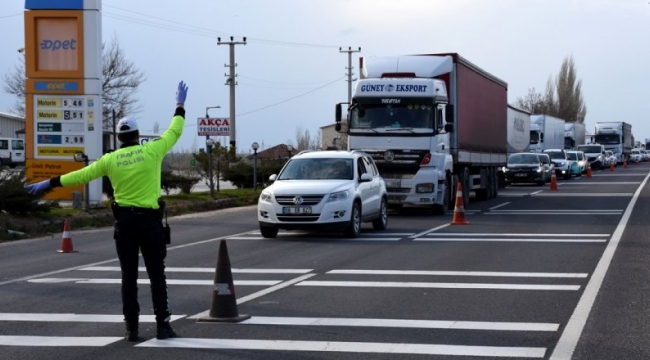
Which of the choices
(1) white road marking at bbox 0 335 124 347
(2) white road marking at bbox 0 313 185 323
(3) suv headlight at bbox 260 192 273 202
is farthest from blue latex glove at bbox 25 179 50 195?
(3) suv headlight at bbox 260 192 273 202

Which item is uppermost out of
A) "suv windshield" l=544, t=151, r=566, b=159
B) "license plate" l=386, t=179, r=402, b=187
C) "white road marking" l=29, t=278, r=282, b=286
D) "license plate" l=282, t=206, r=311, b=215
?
"suv windshield" l=544, t=151, r=566, b=159

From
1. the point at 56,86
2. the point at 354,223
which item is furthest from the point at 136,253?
the point at 56,86

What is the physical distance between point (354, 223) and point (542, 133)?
1756 inches

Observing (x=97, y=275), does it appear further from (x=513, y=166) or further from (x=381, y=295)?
(x=513, y=166)

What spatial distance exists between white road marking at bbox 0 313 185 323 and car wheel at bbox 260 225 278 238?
8886 mm

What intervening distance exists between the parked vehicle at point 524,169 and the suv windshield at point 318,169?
86.0 feet

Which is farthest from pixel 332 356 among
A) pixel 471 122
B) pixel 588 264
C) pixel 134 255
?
pixel 471 122

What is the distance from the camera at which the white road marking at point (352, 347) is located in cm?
832

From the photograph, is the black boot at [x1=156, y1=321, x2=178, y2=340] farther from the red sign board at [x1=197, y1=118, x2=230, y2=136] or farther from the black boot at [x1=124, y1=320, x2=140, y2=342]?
the red sign board at [x1=197, y1=118, x2=230, y2=136]

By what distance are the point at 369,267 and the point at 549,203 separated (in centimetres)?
1809

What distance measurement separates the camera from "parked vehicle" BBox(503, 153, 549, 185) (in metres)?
46.1

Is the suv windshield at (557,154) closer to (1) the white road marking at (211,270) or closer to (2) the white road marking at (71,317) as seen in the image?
(1) the white road marking at (211,270)

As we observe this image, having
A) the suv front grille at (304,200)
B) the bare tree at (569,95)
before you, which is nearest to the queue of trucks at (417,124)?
the suv front grille at (304,200)

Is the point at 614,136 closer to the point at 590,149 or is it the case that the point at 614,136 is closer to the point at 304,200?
the point at 590,149
